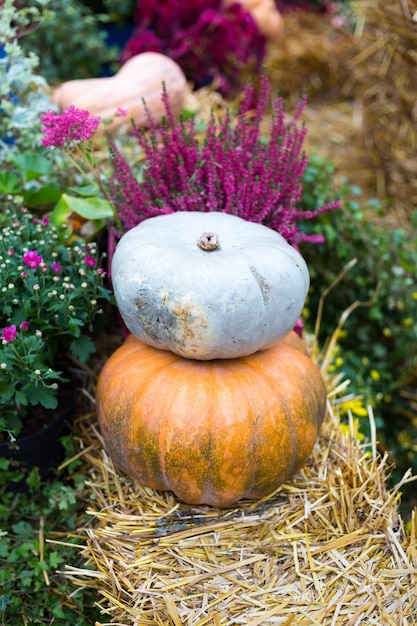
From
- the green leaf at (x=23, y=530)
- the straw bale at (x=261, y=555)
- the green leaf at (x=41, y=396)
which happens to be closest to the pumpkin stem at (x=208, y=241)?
the green leaf at (x=41, y=396)

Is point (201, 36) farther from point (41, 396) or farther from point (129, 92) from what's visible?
point (41, 396)

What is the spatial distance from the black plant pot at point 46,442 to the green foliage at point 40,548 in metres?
0.03

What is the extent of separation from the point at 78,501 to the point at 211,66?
262 cm

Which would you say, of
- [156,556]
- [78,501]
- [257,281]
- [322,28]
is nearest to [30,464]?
[78,501]

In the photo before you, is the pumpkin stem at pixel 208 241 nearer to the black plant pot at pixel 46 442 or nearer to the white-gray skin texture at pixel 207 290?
the white-gray skin texture at pixel 207 290

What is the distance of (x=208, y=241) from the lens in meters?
1.42

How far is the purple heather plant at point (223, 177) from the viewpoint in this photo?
170cm

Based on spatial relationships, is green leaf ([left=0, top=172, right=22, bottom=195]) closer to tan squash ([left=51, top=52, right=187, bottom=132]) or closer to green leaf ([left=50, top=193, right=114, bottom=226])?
green leaf ([left=50, top=193, right=114, bottom=226])

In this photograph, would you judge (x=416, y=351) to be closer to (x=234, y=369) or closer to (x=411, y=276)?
(x=411, y=276)

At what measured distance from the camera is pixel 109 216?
5.85ft

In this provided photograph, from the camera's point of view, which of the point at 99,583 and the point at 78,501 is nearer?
the point at 99,583

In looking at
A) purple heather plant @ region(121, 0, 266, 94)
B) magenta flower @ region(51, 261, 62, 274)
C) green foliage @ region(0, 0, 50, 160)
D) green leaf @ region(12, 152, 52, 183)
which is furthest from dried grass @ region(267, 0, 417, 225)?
magenta flower @ region(51, 261, 62, 274)

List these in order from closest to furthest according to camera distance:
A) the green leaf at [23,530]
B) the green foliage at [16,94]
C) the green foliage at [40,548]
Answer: the green foliage at [40,548] < the green leaf at [23,530] < the green foliage at [16,94]

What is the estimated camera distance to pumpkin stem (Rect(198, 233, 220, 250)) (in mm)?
1425
